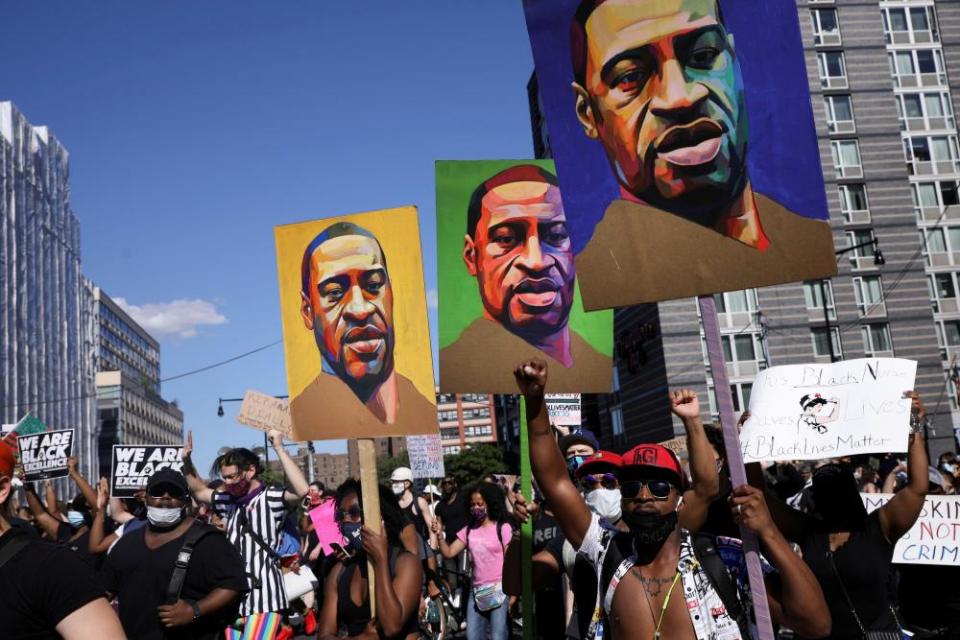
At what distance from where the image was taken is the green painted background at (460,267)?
20.2 ft

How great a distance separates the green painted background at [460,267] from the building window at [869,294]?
43.4 m

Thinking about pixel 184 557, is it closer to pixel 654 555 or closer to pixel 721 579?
pixel 654 555

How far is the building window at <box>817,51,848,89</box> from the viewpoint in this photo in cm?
4712

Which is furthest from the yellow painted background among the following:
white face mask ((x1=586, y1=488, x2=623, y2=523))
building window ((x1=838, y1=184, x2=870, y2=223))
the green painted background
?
building window ((x1=838, y1=184, x2=870, y2=223))

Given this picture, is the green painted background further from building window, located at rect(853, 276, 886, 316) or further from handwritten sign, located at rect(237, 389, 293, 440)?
building window, located at rect(853, 276, 886, 316)

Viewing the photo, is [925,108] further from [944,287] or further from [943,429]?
[943,429]

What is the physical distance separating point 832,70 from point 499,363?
4670 centimetres

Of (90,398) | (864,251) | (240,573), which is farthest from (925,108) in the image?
(90,398)

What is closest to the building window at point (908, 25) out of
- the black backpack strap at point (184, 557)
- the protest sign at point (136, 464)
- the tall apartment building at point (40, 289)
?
the protest sign at point (136, 464)

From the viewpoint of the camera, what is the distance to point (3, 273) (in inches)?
2515

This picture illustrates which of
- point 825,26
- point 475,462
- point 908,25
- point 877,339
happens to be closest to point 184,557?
point 877,339

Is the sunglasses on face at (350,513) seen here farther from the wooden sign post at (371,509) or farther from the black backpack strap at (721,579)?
the black backpack strap at (721,579)

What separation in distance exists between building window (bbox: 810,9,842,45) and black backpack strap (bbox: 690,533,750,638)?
48414mm

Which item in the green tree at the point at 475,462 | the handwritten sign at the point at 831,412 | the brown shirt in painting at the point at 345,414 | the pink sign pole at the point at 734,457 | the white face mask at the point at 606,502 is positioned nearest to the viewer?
the pink sign pole at the point at 734,457
